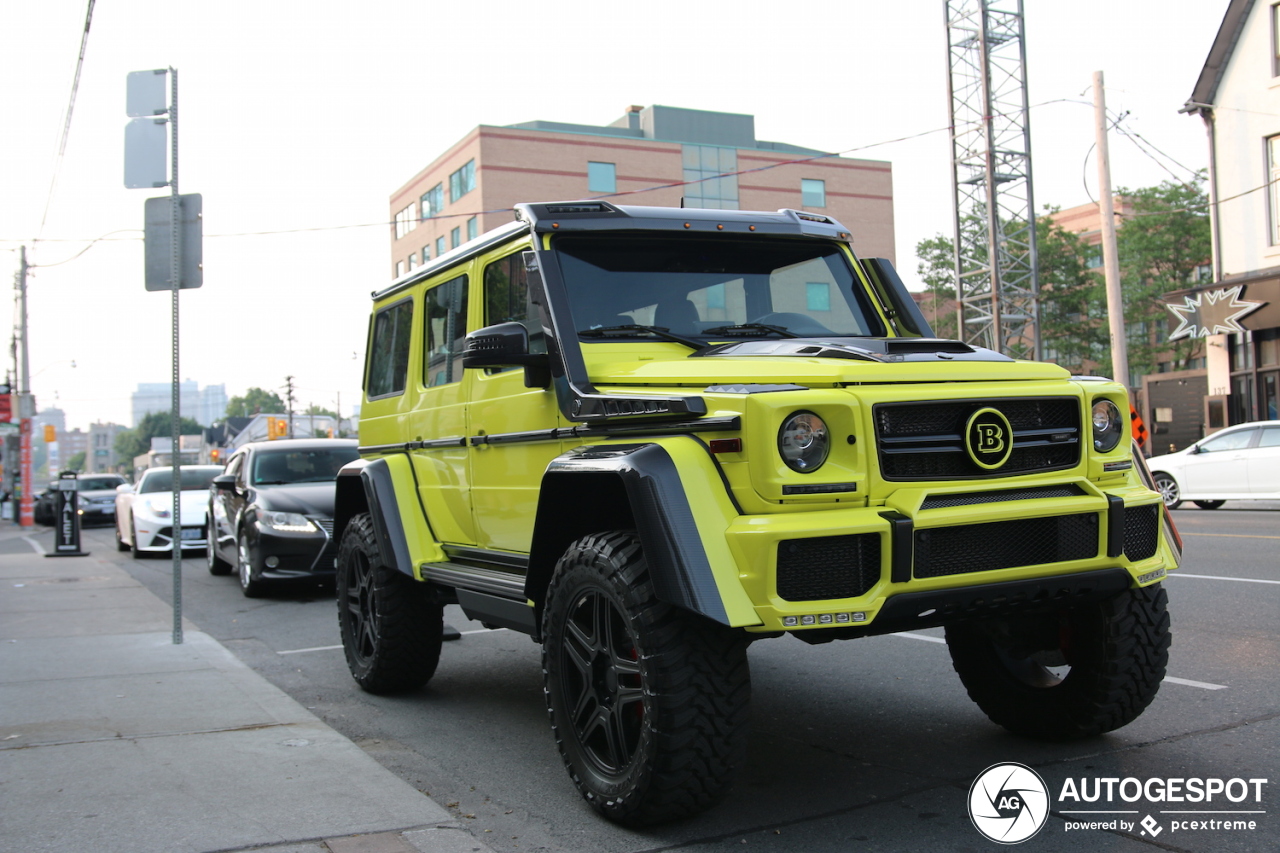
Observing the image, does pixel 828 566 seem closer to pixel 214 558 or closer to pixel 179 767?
pixel 179 767

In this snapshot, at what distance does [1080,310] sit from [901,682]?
4373 cm

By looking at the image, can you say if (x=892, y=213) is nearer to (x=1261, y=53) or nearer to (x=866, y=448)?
(x=1261, y=53)

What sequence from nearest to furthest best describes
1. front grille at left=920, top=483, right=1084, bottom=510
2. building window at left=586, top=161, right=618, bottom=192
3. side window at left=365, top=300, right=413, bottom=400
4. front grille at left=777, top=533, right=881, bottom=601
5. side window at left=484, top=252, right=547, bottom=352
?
front grille at left=777, top=533, right=881, bottom=601 < front grille at left=920, top=483, right=1084, bottom=510 < side window at left=484, top=252, right=547, bottom=352 < side window at left=365, top=300, right=413, bottom=400 < building window at left=586, top=161, right=618, bottom=192

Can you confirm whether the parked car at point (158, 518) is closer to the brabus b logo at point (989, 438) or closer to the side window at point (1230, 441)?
the brabus b logo at point (989, 438)

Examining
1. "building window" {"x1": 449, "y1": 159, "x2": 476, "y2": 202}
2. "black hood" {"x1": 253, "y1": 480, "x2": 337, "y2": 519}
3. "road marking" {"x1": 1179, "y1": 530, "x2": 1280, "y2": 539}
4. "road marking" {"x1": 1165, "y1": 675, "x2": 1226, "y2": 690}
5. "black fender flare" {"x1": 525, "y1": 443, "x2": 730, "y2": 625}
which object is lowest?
"road marking" {"x1": 1165, "y1": 675, "x2": 1226, "y2": 690}

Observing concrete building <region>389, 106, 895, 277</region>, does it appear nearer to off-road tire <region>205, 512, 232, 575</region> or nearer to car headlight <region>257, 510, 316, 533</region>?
off-road tire <region>205, 512, 232, 575</region>

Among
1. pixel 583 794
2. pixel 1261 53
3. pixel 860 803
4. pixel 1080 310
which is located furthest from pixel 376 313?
pixel 1080 310

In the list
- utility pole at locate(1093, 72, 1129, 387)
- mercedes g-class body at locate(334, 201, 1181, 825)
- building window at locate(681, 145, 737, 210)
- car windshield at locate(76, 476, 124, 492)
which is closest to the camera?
mercedes g-class body at locate(334, 201, 1181, 825)

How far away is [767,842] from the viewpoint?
11.9ft

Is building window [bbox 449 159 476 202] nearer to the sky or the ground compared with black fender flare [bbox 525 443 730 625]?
nearer to the sky

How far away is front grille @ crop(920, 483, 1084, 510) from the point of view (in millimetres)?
3568

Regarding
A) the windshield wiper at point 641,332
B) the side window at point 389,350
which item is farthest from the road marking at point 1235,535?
the windshield wiper at point 641,332

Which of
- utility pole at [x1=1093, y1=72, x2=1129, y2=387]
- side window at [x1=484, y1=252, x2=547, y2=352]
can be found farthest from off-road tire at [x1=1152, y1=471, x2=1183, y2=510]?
side window at [x1=484, y1=252, x2=547, y2=352]

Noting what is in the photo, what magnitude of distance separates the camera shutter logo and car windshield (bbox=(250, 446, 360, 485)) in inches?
362
